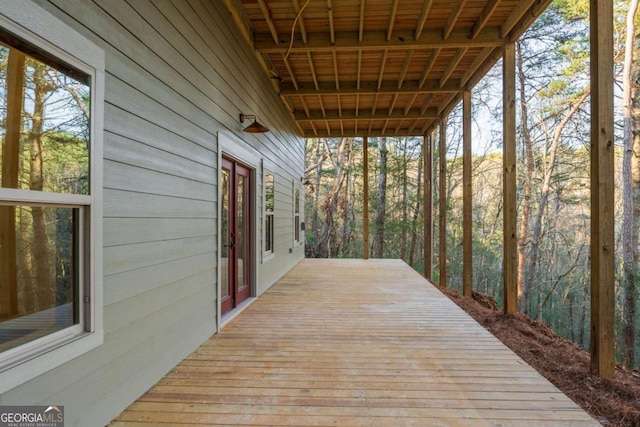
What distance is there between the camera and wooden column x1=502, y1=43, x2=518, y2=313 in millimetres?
4113

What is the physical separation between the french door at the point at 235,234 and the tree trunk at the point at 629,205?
761 centimetres

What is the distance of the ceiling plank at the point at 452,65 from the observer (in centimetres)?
462

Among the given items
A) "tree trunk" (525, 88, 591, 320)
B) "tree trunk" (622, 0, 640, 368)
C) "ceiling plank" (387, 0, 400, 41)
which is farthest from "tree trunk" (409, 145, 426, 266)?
"ceiling plank" (387, 0, 400, 41)

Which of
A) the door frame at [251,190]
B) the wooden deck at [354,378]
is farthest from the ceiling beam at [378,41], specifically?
the wooden deck at [354,378]

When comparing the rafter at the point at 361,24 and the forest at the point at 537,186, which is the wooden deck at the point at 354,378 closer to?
the rafter at the point at 361,24

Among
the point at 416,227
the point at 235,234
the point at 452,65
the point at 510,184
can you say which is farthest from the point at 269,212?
the point at 416,227

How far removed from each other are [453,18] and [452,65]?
4.41 feet

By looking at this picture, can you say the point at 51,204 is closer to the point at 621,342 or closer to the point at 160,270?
the point at 160,270

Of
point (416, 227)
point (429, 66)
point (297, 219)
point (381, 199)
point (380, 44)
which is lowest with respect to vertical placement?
point (416, 227)

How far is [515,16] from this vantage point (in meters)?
3.72

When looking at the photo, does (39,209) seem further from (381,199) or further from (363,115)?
(381,199)

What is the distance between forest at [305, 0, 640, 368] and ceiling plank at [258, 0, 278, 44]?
15.3 ft

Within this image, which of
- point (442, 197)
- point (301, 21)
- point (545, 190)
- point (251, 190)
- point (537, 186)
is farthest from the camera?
point (537, 186)

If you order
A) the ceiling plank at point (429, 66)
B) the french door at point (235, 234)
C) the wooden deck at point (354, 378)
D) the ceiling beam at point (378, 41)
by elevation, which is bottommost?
the wooden deck at point (354, 378)
